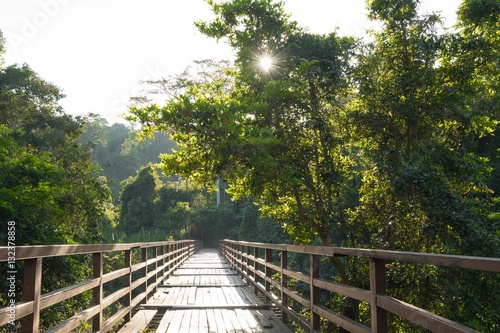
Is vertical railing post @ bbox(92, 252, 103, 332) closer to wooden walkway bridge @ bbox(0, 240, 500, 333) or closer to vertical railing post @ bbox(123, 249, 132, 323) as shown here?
wooden walkway bridge @ bbox(0, 240, 500, 333)

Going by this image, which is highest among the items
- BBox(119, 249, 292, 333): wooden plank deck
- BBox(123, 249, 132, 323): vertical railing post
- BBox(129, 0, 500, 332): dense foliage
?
BBox(129, 0, 500, 332): dense foliage

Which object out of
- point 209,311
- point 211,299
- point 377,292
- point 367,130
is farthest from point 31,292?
point 367,130

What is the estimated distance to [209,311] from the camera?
6.56 metres

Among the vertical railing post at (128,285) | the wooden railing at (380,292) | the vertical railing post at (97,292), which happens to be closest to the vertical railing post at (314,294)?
the wooden railing at (380,292)

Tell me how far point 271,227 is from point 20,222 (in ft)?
88.7

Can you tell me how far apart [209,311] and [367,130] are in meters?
5.70

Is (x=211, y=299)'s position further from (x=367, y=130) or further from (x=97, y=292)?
(x=367, y=130)

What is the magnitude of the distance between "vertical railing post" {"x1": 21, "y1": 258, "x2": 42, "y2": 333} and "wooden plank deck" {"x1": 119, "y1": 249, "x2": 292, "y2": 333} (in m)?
2.66

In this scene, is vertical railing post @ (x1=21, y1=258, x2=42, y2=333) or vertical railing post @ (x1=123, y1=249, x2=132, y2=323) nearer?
vertical railing post @ (x1=21, y1=258, x2=42, y2=333)

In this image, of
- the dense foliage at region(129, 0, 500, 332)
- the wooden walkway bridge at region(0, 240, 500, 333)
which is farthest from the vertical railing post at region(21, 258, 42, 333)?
the dense foliage at region(129, 0, 500, 332)

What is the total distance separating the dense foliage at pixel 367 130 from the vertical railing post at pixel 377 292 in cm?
459

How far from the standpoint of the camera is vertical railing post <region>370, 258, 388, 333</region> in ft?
9.29

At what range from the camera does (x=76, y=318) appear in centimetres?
341

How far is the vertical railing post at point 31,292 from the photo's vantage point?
8.47 ft
